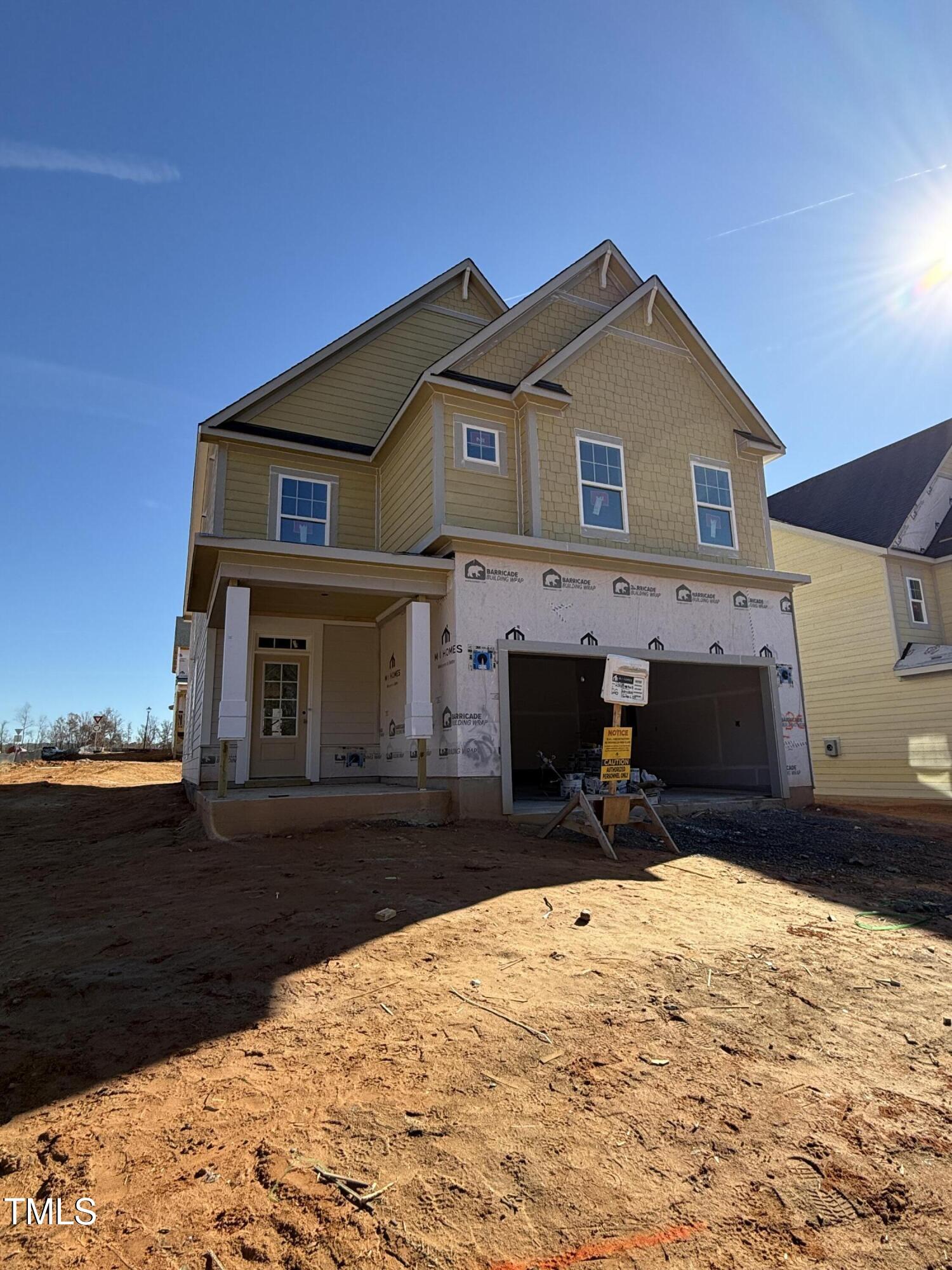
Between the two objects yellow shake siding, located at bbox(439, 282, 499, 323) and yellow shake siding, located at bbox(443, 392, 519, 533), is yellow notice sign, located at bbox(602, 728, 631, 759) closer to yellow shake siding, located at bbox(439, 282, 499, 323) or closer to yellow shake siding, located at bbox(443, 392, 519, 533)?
yellow shake siding, located at bbox(443, 392, 519, 533)

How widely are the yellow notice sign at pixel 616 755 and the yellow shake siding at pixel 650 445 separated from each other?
4.21 m

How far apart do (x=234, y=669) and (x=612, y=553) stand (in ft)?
20.8

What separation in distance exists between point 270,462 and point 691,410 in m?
8.38

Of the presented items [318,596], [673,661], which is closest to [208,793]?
[318,596]

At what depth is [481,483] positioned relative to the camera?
36.9ft

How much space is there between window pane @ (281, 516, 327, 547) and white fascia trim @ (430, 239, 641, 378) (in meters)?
3.80

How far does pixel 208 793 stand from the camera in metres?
9.98

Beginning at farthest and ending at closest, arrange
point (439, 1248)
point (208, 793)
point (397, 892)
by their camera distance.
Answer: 1. point (208, 793)
2. point (397, 892)
3. point (439, 1248)

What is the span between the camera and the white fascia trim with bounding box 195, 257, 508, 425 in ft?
A: 40.8

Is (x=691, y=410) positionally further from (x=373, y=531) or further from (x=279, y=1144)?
(x=279, y=1144)

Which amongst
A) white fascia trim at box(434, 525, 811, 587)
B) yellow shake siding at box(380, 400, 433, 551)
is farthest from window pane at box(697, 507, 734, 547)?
yellow shake siding at box(380, 400, 433, 551)

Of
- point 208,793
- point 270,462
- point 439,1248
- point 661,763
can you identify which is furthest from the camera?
point 661,763

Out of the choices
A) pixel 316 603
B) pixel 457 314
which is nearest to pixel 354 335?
pixel 457 314

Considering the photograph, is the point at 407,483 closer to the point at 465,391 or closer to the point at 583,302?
the point at 465,391
